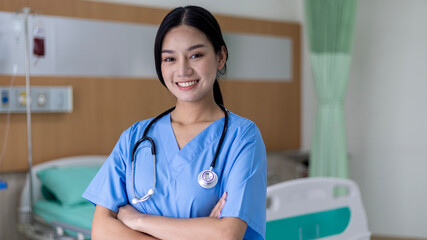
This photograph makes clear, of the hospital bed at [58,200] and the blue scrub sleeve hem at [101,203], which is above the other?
the blue scrub sleeve hem at [101,203]

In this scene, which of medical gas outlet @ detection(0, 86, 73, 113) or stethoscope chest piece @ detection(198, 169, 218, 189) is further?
medical gas outlet @ detection(0, 86, 73, 113)

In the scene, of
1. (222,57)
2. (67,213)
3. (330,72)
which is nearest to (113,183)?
(222,57)

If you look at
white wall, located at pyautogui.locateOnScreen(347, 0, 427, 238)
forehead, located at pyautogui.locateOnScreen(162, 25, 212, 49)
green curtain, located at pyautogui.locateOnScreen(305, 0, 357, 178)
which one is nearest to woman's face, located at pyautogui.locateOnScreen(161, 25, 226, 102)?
forehead, located at pyautogui.locateOnScreen(162, 25, 212, 49)

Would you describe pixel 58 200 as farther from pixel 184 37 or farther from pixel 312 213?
pixel 184 37

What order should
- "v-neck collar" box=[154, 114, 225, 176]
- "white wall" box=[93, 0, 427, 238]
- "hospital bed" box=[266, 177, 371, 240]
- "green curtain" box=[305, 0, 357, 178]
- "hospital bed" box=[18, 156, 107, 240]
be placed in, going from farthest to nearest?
"white wall" box=[93, 0, 427, 238]
"green curtain" box=[305, 0, 357, 178]
"hospital bed" box=[18, 156, 107, 240]
"hospital bed" box=[266, 177, 371, 240]
"v-neck collar" box=[154, 114, 225, 176]

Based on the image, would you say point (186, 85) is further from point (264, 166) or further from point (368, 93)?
point (368, 93)

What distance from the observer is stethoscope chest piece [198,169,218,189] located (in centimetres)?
145

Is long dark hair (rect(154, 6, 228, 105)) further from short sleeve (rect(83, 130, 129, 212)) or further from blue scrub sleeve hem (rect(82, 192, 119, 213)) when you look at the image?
blue scrub sleeve hem (rect(82, 192, 119, 213))

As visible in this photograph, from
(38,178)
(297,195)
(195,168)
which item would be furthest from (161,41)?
(38,178)

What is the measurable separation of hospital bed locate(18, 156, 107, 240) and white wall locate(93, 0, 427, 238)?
1325mm

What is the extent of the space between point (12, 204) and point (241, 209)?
8.43 ft

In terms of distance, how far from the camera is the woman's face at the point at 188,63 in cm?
149

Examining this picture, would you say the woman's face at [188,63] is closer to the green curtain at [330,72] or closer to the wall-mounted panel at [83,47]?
the wall-mounted panel at [83,47]

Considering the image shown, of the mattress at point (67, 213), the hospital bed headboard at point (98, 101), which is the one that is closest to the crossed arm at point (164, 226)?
the mattress at point (67, 213)
